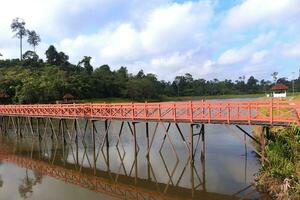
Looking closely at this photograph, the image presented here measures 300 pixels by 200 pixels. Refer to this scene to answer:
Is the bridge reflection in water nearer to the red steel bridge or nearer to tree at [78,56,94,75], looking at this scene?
the red steel bridge

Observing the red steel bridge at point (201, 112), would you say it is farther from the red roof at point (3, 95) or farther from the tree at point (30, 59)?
the tree at point (30, 59)

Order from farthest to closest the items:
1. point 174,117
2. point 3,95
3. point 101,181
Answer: point 3,95 → point 174,117 → point 101,181

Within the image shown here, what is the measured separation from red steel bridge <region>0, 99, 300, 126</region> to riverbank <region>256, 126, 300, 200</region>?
0.83 meters


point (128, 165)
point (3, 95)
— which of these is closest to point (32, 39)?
point (3, 95)

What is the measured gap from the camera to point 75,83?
79.2m

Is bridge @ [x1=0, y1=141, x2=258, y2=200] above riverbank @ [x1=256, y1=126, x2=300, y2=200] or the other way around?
the other way around

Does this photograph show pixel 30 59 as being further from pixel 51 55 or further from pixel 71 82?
pixel 71 82

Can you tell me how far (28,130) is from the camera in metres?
46.6

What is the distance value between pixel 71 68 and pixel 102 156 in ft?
245

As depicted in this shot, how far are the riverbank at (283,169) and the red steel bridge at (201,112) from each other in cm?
83

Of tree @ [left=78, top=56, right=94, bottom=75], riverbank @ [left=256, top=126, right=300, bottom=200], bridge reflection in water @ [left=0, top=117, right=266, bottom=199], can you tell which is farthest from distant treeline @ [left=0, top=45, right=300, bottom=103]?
riverbank @ [left=256, top=126, right=300, bottom=200]

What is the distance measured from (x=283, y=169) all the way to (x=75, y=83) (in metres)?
67.5

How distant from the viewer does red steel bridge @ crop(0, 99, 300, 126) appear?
1784cm

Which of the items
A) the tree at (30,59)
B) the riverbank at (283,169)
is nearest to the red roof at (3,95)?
the tree at (30,59)
